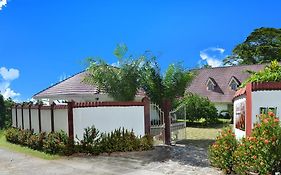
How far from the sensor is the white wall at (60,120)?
50.1 ft

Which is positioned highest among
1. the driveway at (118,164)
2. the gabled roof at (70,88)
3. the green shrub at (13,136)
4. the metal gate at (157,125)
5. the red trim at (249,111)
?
the gabled roof at (70,88)

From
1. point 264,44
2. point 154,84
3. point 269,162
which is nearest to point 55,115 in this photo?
point 154,84

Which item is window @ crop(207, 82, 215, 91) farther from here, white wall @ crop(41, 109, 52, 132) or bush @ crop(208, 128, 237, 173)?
→ bush @ crop(208, 128, 237, 173)

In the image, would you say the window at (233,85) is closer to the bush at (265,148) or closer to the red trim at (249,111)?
the red trim at (249,111)

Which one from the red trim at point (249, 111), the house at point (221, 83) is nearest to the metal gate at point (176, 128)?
the red trim at point (249, 111)

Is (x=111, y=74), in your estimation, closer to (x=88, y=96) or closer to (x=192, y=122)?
(x=88, y=96)

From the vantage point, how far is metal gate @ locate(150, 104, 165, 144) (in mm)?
18125

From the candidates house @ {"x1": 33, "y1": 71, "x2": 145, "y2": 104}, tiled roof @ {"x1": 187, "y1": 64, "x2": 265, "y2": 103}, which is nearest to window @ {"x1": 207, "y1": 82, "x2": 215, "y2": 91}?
tiled roof @ {"x1": 187, "y1": 64, "x2": 265, "y2": 103}

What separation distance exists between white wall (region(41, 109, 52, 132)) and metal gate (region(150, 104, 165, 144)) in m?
4.93

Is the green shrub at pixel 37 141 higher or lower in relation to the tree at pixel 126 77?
lower

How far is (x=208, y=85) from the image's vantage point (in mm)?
43469

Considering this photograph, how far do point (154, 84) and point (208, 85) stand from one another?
23428mm

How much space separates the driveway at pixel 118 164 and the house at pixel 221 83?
26300 millimetres

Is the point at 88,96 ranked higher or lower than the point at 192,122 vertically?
higher
